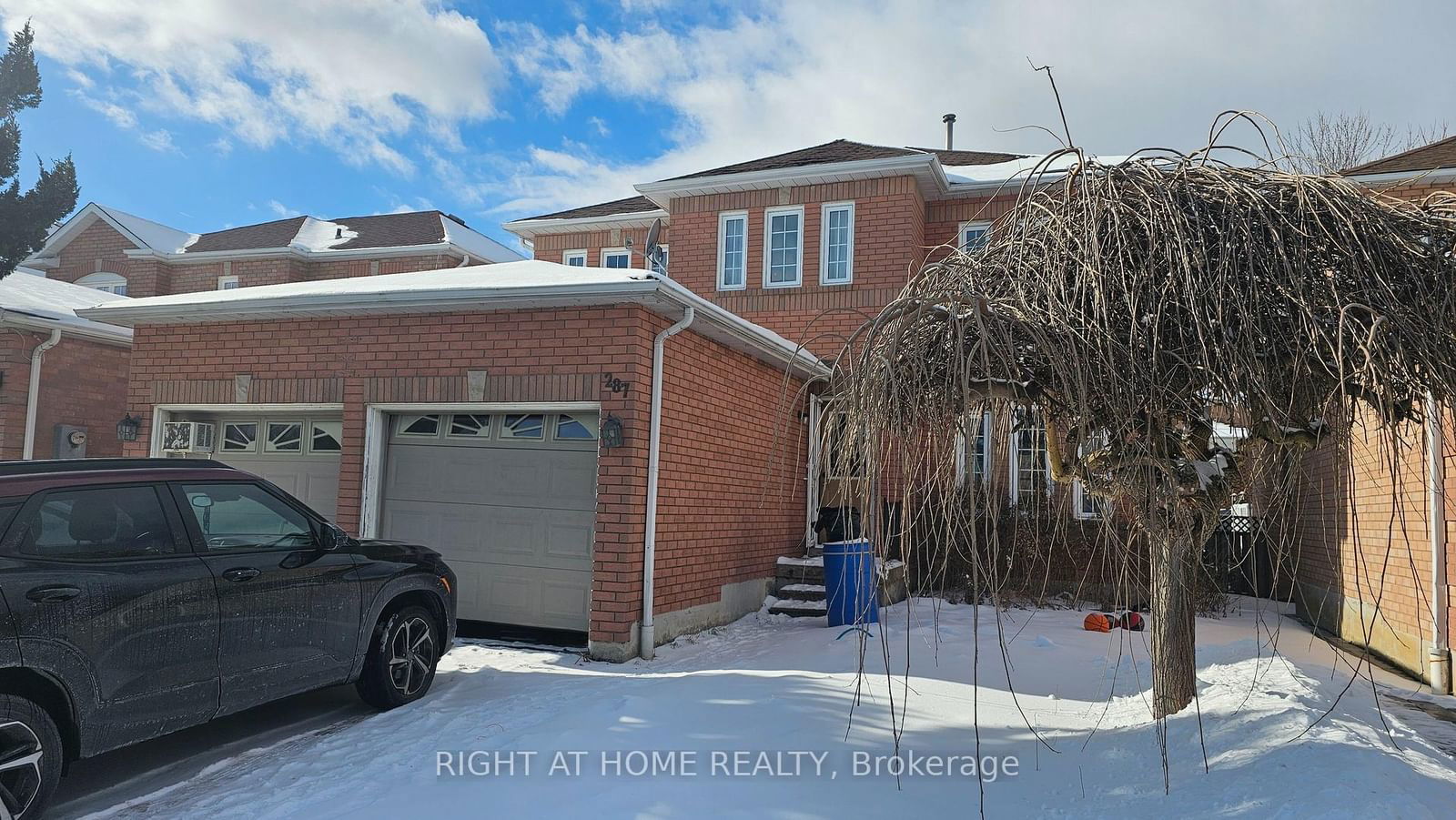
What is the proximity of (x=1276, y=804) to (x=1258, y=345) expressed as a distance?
1746mm

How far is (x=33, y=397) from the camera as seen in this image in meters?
11.8

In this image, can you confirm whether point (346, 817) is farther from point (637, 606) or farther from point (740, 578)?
point (740, 578)

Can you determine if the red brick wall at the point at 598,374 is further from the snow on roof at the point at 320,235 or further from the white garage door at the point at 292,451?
the snow on roof at the point at 320,235

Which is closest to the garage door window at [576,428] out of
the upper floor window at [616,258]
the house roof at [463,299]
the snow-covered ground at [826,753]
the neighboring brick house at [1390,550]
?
the house roof at [463,299]

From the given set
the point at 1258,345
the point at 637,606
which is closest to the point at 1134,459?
the point at 1258,345

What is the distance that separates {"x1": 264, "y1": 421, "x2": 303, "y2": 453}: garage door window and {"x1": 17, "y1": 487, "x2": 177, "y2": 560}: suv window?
4.72 meters

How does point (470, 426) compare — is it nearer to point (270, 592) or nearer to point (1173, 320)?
point (270, 592)

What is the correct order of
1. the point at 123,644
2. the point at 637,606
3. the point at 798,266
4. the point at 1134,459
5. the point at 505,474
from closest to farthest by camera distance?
the point at 1134,459, the point at 123,644, the point at 637,606, the point at 505,474, the point at 798,266

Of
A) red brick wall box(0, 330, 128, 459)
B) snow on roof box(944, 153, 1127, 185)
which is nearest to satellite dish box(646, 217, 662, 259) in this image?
snow on roof box(944, 153, 1127, 185)

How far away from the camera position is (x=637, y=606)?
7.73 meters

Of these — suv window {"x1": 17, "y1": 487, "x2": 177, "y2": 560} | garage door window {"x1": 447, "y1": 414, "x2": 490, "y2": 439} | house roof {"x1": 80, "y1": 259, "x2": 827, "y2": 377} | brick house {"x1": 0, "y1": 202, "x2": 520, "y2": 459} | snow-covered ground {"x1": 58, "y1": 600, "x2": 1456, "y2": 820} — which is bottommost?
snow-covered ground {"x1": 58, "y1": 600, "x2": 1456, "y2": 820}

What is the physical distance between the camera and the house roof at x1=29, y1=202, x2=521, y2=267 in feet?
69.0

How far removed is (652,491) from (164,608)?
13.3 feet

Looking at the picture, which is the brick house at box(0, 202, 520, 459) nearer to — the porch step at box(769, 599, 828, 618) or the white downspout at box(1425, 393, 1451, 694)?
the porch step at box(769, 599, 828, 618)
